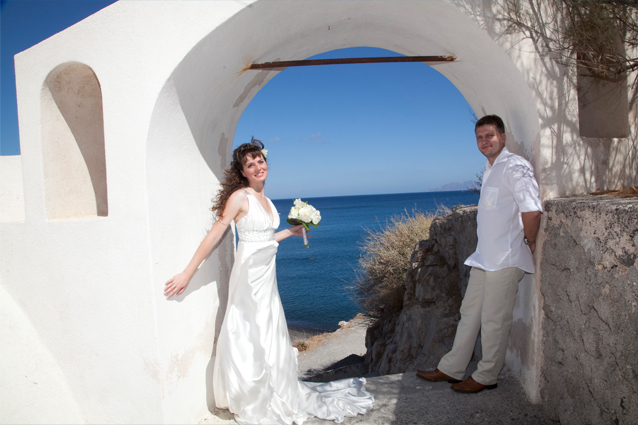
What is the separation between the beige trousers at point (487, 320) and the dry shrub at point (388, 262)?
691cm

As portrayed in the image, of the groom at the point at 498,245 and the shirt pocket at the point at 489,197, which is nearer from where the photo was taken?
the groom at the point at 498,245

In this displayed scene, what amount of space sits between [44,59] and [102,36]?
1.74 ft

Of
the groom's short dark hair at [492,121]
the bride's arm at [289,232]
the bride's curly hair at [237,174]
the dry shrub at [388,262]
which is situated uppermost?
the groom's short dark hair at [492,121]

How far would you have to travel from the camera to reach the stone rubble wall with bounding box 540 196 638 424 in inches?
78.4

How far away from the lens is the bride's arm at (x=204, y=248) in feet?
8.86

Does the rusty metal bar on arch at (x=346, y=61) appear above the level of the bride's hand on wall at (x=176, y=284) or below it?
above

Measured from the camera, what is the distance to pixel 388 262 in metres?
11.3

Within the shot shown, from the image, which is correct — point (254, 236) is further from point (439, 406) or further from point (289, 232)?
point (439, 406)

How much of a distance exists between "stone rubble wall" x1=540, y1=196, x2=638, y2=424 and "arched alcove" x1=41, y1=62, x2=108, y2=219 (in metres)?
3.50

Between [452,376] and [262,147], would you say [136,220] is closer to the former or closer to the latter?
[262,147]

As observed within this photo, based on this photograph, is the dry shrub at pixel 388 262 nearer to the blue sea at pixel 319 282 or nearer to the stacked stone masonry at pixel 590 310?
the blue sea at pixel 319 282

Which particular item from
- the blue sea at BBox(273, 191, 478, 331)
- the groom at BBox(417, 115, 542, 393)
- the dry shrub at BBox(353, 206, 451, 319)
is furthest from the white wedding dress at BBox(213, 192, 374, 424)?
the dry shrub at BBox(353, 206, 451, 319)

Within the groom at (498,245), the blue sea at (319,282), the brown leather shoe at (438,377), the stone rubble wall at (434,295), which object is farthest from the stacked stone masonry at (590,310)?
the blue sea at (319,282)

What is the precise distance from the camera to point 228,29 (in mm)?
2635
